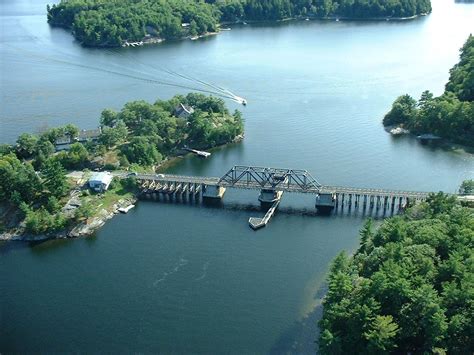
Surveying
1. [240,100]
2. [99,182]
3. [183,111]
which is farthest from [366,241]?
[240,100]

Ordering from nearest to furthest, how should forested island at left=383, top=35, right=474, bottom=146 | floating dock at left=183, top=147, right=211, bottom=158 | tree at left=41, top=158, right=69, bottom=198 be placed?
tree at left=41, top=158, right=69, bottom=198, floating dock at left=183, top=147, right=211, bottom=158, forested island at left=383, top=35, right=474, bottom=146

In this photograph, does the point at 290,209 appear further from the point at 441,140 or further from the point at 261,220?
the point at 441,140

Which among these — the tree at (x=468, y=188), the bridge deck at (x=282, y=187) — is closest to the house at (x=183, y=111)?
the bridge deck at (x=282, y=187)

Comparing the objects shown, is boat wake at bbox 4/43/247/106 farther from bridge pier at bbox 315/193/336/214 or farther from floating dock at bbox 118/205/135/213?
floating dock at bbox 118/205/135/213

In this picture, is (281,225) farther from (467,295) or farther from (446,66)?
(446,66)

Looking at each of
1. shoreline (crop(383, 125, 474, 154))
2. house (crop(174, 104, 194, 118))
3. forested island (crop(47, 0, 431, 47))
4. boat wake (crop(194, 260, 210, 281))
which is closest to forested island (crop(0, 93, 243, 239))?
house (crop(174, 104, 194, 118))

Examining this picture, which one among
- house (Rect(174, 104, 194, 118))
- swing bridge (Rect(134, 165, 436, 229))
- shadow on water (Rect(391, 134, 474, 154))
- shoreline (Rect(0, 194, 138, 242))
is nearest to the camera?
shoreline (Rect(0, 194, 138, 242))

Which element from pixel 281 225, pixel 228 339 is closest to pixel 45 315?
pixel 228 339
